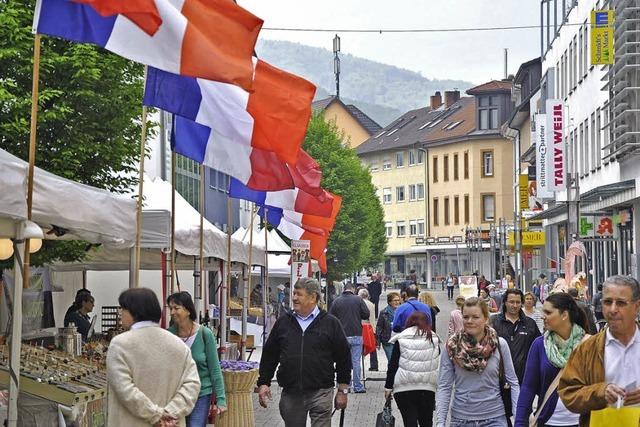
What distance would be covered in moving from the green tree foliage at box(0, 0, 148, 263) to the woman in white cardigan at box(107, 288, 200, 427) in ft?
27.8

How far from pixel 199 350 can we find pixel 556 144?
42.0 meters

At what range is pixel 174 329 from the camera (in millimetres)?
10891

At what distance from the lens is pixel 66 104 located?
56.7 feet

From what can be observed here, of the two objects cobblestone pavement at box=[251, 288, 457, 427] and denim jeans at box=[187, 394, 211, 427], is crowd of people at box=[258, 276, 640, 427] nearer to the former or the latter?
denim jeans at box=[187, 394, 211, 427]

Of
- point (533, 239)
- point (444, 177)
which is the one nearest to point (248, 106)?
point (533, 239)

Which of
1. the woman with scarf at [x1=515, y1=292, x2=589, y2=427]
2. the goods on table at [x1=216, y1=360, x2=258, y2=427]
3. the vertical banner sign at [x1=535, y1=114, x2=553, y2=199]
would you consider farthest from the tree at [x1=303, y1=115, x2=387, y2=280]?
the woman with scarf at [x1=515, y1=292, x2=589, y2=427]

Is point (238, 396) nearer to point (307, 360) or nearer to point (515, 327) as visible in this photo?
point (515, 327)

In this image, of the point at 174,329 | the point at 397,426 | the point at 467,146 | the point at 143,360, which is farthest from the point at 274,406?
the point at 467,146

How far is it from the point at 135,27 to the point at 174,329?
2422 mm

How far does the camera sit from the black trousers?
12383 millimetres

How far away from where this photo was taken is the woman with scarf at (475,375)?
9.64 metres

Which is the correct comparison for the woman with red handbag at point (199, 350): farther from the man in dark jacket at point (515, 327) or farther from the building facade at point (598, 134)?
the building facade at point (598, 134)

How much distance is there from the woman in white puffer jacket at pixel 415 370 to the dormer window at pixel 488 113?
95963mm

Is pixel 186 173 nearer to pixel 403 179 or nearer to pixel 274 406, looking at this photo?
pixel 274 406
